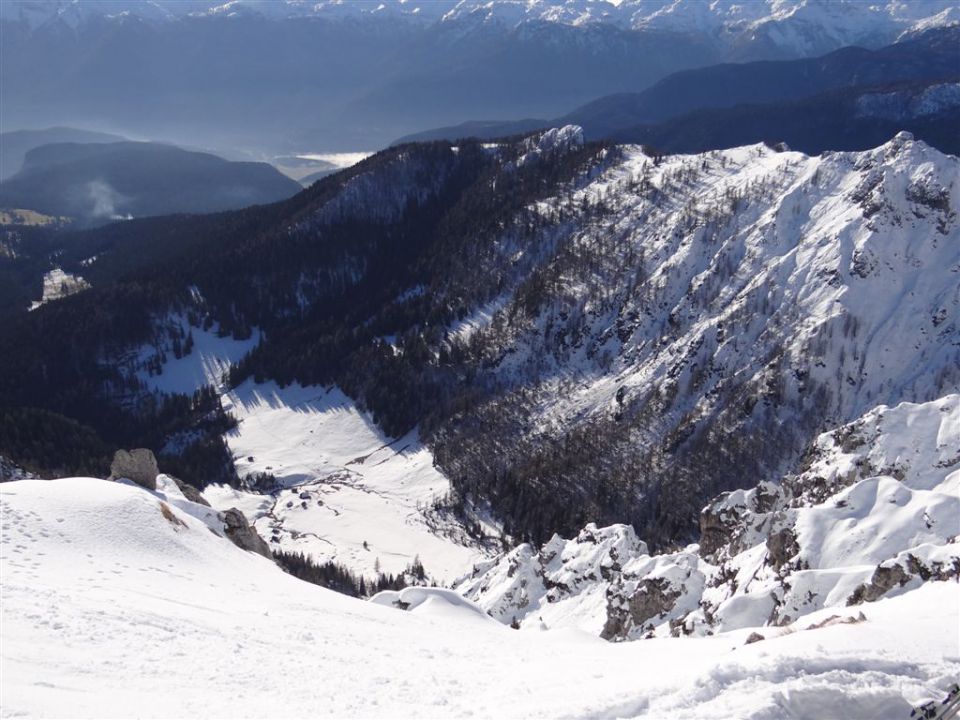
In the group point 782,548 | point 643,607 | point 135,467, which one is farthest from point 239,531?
point 782,548

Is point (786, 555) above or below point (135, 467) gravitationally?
below

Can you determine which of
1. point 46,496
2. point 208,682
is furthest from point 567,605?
point 208,682

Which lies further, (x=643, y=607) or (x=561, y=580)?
(x=561, y=580)

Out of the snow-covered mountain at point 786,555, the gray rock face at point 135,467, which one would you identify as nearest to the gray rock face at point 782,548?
the snow-covered mountain at point 786,555

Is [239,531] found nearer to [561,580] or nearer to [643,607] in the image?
[561,580]

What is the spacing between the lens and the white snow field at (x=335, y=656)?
30.2 metres

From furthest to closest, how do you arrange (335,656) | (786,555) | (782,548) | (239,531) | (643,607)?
(643,607), (239,531), (782,548), (786,555), (335,656)

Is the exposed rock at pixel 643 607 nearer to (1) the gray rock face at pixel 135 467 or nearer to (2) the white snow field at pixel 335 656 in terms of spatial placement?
(2) the white snow field at pixel 335 656

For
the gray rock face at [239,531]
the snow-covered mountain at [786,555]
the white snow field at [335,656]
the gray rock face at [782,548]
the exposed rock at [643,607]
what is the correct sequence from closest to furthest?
the white snow field at [335,656] < the snow-covered mountain at [786,555] < the gray rock face at [782,548] < the gray rock face at [239,531] < the exposed rock at [643,607]

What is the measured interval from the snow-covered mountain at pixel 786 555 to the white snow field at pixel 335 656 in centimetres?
1212

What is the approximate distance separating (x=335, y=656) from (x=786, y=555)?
52.5m

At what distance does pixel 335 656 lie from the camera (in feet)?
147

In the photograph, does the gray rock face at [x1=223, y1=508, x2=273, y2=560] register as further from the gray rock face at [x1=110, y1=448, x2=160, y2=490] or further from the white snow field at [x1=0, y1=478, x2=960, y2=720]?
the white snow field at [x1=0, y1=478, x2=960, y2=720]

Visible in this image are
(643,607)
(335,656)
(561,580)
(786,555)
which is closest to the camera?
(335,656)
